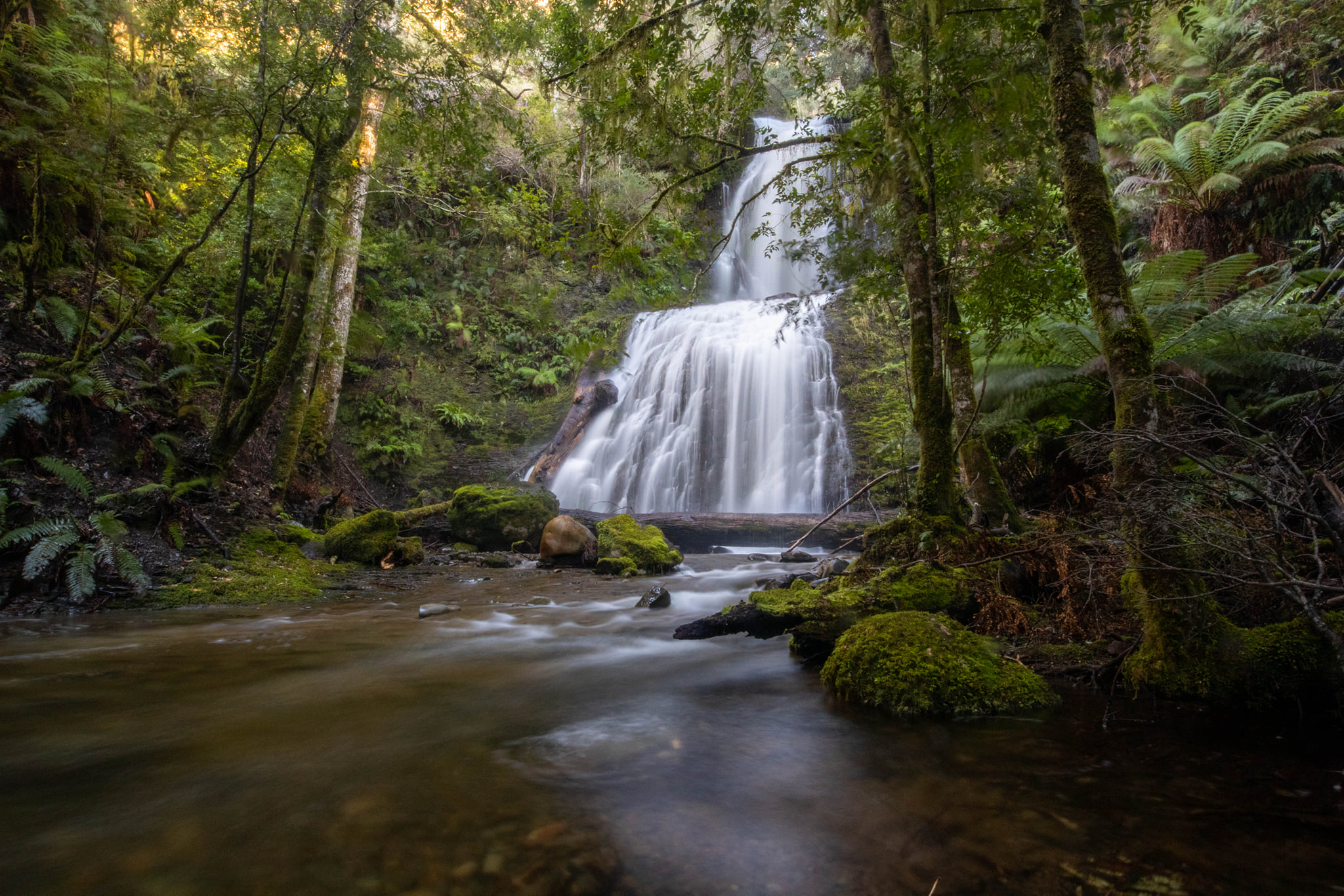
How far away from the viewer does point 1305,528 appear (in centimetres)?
344

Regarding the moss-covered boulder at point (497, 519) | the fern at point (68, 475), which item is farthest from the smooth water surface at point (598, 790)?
the moss-covered boulder at point (497, 519)

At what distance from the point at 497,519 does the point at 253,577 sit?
4242 millimetres

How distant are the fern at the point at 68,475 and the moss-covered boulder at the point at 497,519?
5202mm

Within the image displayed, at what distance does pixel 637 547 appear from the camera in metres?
9.12

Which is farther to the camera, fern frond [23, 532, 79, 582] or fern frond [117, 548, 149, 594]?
fern frond [117, 548, 149, 594]

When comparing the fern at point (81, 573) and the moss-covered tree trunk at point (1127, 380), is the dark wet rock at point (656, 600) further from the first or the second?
the fern at point (81, 573)

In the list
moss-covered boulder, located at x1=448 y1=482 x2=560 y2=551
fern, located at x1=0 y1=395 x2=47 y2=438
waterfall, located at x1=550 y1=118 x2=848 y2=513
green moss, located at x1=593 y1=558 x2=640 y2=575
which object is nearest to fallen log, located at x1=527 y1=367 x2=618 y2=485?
waterfall, located at x1=550 y1=118 x2=848 y2=513

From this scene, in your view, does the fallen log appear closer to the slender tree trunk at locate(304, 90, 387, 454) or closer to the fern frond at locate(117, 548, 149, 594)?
the slender tree trunk at locate(304, 90, 387, 454)

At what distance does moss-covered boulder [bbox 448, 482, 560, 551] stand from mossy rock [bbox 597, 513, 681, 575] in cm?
140

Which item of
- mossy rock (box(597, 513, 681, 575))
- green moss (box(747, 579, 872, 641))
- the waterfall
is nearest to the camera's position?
green moss (box(747, 579, 872, 641))

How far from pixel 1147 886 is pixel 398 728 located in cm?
306

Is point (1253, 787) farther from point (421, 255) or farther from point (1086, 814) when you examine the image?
point (421, 255)

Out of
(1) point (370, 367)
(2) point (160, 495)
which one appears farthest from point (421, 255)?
(2) point (160, 495)

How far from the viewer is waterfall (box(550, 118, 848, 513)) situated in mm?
13805
